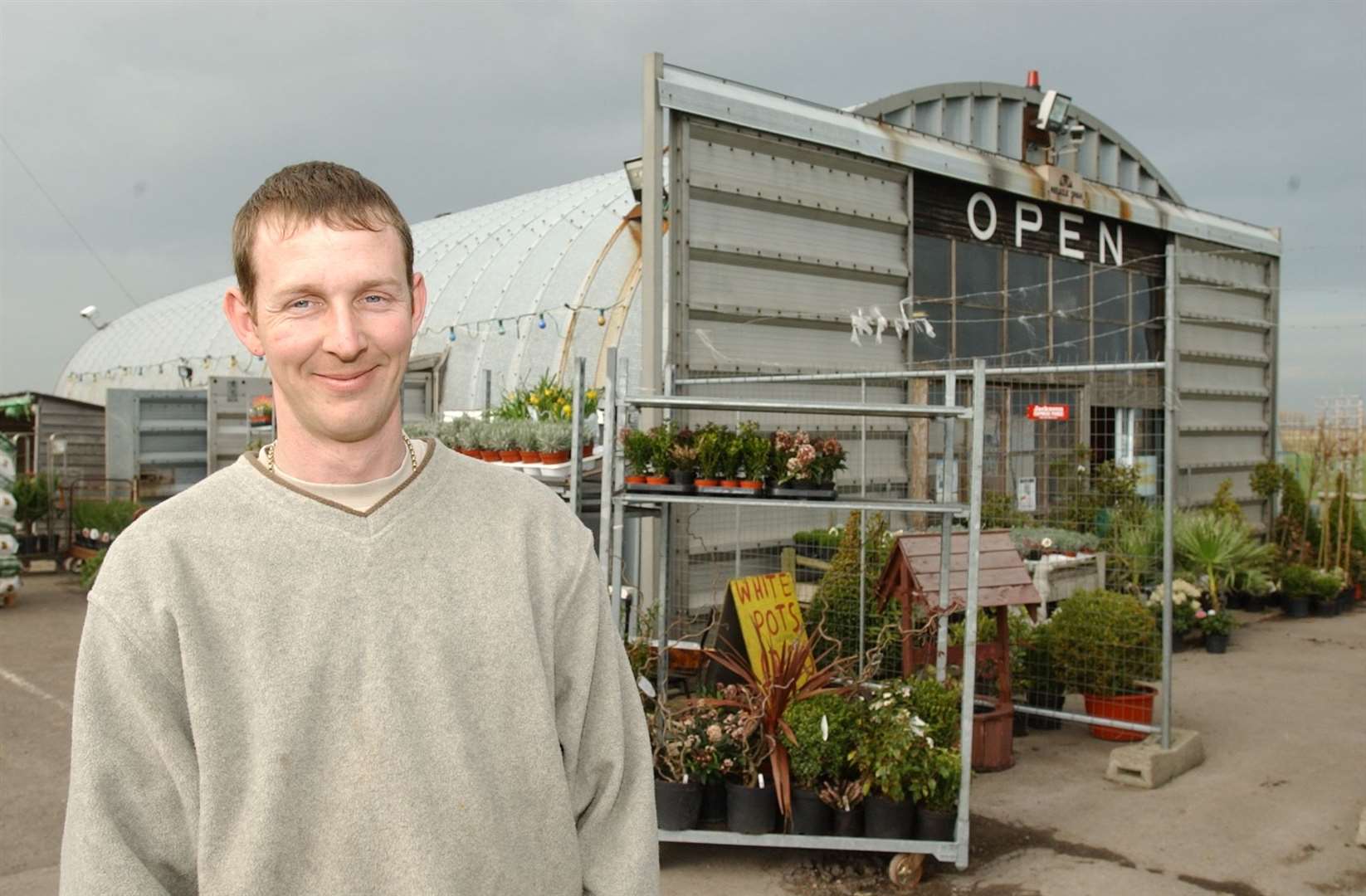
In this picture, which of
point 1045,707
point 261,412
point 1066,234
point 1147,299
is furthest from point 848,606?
point 1147,299

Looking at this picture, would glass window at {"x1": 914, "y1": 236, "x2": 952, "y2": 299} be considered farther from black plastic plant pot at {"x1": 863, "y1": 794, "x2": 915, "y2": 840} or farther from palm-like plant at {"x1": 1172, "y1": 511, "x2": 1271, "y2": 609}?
black plastic plant pot at {"x1": 863, "y1": 794, "x2": 915, "y2": 840}

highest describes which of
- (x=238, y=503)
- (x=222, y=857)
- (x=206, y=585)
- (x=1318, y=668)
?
(x=238, y=503)

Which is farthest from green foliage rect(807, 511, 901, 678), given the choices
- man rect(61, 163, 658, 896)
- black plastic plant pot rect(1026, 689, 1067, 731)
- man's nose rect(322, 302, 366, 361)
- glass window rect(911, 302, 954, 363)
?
man's nose rect(322, 302, 366, 361)

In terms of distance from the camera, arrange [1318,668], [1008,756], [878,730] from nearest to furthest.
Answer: [878,730] < [1008,756] < [1318,668]

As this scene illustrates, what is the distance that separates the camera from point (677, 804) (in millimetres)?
4797

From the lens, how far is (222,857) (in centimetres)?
149

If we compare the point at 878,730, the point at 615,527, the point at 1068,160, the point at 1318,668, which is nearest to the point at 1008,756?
the point at 878,730

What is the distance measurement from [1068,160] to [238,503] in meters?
12.5

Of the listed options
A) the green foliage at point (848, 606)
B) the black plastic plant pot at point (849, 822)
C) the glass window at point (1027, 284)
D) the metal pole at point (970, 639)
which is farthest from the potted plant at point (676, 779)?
the glass window at point (1027, 284)

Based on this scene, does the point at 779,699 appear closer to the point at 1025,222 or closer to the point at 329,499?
the point at 329,499

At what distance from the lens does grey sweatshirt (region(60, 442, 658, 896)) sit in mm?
1473

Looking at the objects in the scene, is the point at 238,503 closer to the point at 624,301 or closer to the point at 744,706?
the point at 744,706

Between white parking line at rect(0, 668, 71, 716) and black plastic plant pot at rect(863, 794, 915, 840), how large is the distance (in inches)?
221

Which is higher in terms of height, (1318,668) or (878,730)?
(878,730)
